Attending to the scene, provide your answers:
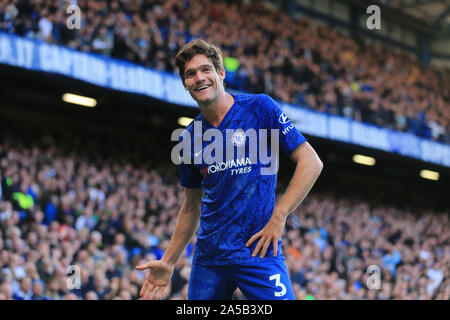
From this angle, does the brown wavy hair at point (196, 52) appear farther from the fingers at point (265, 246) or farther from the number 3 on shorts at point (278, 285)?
the number 3 on shorts at point (278, 285)

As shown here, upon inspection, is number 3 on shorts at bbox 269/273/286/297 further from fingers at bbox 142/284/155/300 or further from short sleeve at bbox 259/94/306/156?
fingers at bbox 142/284/155/300

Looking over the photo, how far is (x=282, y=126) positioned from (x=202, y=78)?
1.68 ft

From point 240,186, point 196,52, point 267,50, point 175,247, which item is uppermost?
point 267,50

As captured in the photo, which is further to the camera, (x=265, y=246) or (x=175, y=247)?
(x=175, y=247)

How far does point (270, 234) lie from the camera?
308 cm

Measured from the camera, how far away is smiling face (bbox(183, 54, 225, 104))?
3207mm

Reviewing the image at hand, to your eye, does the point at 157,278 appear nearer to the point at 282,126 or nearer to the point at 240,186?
the point at 240,186

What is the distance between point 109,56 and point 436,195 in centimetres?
1618

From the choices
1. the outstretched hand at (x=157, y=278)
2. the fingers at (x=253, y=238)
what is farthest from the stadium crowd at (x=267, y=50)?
the fingers at (x=253, y=238)

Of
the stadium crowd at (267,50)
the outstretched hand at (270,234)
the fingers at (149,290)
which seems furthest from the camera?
the stadium crowd at (267,50)

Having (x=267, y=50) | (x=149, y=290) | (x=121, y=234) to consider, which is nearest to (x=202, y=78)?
(x=149, y=290)

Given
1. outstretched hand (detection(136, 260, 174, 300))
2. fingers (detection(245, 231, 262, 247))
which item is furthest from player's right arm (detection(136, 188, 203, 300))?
fingers (detection(245, 231, 262, 247))

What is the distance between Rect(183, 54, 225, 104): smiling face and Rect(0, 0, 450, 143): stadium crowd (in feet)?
30.8

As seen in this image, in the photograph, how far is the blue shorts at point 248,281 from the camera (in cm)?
314
